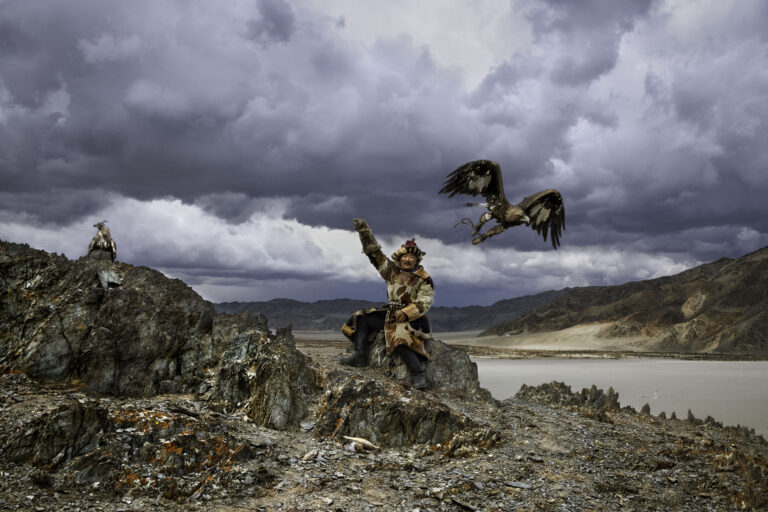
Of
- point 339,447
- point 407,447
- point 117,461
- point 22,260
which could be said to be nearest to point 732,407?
point 407,447

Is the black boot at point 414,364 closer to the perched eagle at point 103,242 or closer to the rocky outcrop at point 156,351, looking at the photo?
the rocky outcrop at point 156,351

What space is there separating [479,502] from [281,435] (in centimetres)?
255

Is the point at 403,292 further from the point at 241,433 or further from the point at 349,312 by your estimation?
the point at 349,312

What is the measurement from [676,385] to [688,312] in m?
46.2

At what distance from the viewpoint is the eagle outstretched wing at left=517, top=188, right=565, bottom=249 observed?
9523 millimetres

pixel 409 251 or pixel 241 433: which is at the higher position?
pixel 409 251

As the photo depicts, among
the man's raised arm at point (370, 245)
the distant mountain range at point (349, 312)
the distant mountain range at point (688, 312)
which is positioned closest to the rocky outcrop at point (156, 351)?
the man's raised arm at point (370, 245)

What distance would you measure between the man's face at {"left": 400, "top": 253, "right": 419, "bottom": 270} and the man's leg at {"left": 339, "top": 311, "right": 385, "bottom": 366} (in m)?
0.99

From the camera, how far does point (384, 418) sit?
6633 mm

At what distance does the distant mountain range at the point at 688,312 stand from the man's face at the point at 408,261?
47152 mm

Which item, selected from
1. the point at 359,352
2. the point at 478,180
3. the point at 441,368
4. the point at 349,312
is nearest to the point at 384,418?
the point at 359,352

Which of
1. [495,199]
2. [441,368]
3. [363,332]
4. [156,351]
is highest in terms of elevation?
[495,199]

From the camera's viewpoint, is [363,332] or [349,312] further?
[349,312]

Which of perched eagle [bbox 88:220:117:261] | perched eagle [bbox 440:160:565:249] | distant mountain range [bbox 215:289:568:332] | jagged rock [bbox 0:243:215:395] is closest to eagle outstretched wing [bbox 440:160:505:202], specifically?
perched eagle [bbox 440:160:565:249]
